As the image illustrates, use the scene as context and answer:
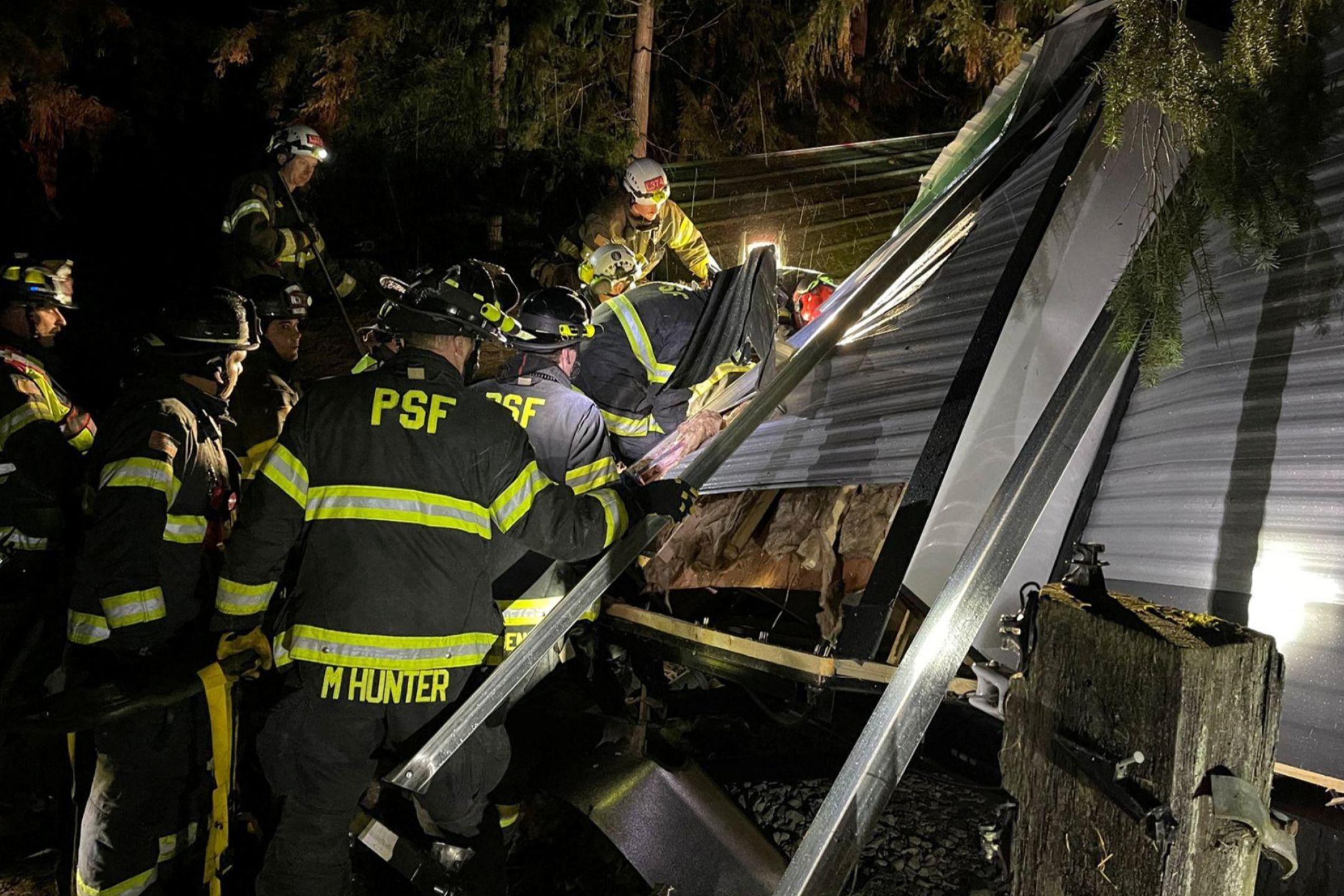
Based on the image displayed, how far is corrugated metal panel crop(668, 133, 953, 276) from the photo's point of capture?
802cm

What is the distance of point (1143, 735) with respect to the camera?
1.64 meters

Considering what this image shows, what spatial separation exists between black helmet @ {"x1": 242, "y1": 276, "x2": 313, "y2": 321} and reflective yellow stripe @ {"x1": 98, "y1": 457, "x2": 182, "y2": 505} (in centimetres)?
253

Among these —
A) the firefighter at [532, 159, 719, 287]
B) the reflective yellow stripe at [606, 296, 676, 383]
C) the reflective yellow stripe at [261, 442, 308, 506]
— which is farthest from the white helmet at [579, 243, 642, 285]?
the reflective yellow stripe at [261, 442, 308, 506]

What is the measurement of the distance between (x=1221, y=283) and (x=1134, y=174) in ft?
1.93

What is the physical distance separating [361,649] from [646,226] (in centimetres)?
471

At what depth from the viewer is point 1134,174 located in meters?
3.22

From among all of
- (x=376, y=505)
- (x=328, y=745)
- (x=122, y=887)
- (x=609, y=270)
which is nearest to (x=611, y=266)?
(x=609, y=270)

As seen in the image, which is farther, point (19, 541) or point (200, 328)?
point (19, 541)

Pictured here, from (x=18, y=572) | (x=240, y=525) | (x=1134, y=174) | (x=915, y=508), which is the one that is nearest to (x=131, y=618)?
(x=240, y=525)

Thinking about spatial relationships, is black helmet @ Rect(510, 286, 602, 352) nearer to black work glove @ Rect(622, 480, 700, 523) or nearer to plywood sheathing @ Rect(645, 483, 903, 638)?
plywood sheathing @ Rect(645, 483, 903, 638)

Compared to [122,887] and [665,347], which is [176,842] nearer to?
[122,887]

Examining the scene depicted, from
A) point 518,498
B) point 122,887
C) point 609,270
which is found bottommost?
point 122,887

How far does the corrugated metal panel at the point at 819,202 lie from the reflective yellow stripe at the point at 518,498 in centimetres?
501

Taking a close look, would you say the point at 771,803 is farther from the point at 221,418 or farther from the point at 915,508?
the point at 221,418
